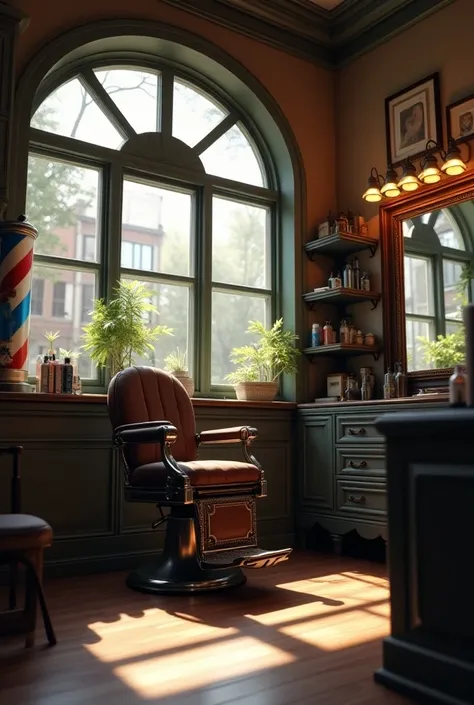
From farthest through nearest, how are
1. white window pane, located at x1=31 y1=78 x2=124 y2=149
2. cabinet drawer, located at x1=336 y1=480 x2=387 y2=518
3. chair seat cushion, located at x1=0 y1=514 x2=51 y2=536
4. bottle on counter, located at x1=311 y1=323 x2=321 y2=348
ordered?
bottle on counter, located at x1=311 y1=323 x2=321 y2=348, white window pane, located at x1=31 y1=78 x2=124 y2=149, cabinet drawer, located at x1=336 y1=480 x2=387 y2=518, chair seat cushion, located at x1=0 y1=514 x2=51 y2=536

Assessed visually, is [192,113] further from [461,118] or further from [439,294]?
[439,294]

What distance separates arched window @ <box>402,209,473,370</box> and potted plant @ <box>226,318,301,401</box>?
0.83 m

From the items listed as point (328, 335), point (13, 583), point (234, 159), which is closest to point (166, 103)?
point (234, 159)

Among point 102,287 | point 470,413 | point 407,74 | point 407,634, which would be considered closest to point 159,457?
point 102,287

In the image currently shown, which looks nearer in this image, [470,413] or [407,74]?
[470,413]

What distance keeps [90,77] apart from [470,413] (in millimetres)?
3766

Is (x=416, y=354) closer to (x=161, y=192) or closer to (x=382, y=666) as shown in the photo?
(x=161, y=192)

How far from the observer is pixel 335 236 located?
15.5 ft

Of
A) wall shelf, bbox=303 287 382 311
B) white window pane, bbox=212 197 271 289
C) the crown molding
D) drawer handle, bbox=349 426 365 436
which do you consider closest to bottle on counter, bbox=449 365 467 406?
drawer handle, bbox=349 426 365 436

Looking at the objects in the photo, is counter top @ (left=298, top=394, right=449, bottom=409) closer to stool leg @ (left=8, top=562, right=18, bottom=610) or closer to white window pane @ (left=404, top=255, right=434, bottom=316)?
white window pane @ (left=404, top=255, right=434, bottom=316)

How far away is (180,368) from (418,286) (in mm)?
1700

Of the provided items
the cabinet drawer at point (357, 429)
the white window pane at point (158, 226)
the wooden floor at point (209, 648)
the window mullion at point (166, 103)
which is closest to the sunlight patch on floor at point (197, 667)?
the wooden floor at point (209, 648)

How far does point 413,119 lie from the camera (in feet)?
15.1

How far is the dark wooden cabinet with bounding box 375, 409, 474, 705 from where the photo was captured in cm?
177
